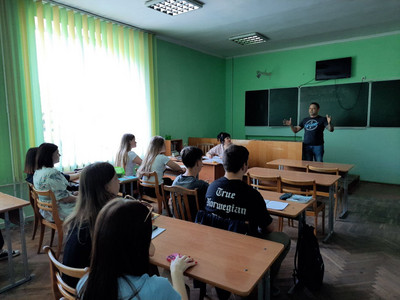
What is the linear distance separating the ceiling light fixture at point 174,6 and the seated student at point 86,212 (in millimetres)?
3155

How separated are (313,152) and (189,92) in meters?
3.05

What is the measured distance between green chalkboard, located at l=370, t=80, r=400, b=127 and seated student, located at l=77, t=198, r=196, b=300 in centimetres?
609

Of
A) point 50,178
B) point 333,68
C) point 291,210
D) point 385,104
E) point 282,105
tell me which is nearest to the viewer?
point 291,210

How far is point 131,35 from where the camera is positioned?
4945mm

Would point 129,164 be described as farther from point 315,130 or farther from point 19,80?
point 315,130

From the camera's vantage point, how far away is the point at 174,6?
4082 millimetres

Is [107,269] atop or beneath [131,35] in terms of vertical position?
beneath

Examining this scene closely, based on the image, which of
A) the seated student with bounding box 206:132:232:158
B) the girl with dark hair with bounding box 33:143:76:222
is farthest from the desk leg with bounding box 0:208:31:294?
the seated student with bounding box 206:132:232:158

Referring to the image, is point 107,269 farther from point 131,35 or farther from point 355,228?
point 131,35

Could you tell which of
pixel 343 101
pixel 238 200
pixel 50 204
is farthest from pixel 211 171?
pixel 343 101

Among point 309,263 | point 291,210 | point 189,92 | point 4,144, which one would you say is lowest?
point 309,263

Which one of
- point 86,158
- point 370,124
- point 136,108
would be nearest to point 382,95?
point 370,124

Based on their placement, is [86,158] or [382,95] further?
[382,95]

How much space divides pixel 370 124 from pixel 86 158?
5572mm
